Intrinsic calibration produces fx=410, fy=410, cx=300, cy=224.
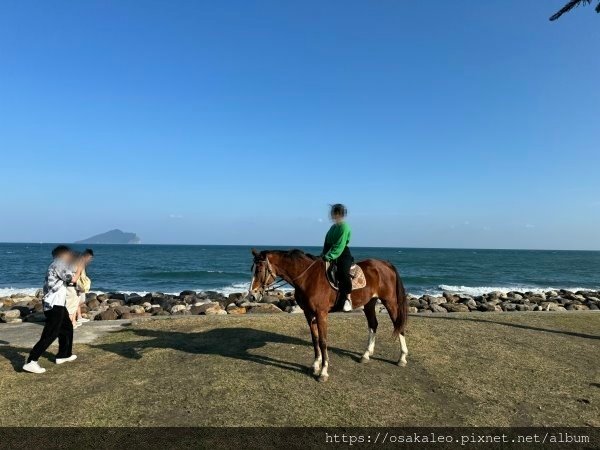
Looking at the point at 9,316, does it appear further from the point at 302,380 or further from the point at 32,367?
the point at 302,380

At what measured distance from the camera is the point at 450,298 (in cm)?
2480

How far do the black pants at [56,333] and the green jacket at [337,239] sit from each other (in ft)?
15.4

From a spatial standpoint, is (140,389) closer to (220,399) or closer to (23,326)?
(220,399)

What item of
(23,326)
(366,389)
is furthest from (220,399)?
(23,326)

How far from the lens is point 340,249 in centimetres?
692

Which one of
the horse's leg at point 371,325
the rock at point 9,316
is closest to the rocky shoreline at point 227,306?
the rock at point 9,316

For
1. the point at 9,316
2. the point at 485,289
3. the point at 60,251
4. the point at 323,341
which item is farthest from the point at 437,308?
the point at 485,289

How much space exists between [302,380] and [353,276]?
6.40ft

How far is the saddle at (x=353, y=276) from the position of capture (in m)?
6.99

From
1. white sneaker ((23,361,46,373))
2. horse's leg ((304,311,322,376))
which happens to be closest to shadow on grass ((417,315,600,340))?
horse's leg ((304,311,322,376))

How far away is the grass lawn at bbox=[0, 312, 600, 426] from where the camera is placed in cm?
534

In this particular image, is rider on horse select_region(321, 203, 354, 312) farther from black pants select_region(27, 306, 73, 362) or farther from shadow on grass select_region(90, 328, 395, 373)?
black pants select_region(27, 306, 73, 362)

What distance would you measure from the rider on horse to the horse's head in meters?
0.98

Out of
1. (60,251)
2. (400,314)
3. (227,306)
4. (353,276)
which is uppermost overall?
(60,251)
